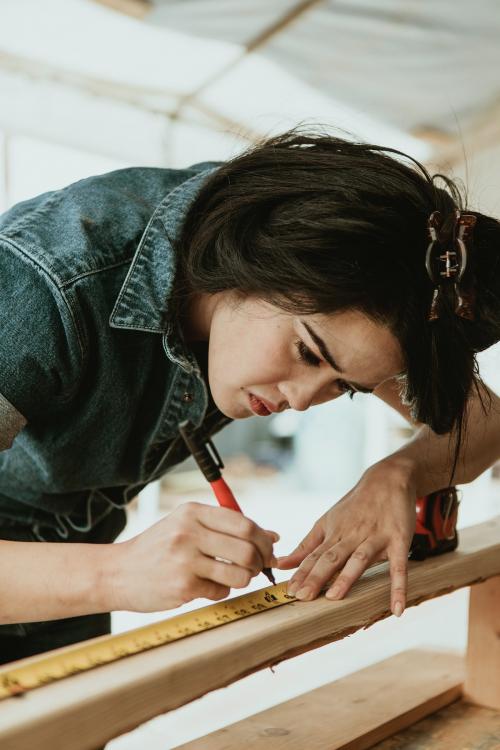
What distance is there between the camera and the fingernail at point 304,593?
89cm

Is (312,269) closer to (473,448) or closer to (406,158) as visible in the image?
(406,158)

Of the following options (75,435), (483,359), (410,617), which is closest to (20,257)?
(75,435)

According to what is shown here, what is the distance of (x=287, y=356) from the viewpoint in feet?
3.16

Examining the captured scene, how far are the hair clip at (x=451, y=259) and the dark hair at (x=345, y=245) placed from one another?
0.01 m

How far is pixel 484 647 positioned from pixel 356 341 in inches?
25.9

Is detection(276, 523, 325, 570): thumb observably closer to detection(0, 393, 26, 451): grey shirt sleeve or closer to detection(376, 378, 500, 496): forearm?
detection(376, 378, 500, 496): forearm

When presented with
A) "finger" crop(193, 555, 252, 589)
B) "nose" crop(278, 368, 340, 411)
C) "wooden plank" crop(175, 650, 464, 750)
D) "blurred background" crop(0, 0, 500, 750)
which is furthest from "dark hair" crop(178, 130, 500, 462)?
"blurred background" crop(0, 0, 500, 750)

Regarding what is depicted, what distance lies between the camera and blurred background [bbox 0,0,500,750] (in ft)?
9.05

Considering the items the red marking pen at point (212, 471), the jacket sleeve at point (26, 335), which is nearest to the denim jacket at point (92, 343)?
the jacket sleeve at point (26, 335)

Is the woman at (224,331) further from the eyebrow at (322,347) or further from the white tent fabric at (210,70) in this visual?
the white tent fabric at (210,70)

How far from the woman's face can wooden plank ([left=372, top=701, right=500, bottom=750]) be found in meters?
0.52

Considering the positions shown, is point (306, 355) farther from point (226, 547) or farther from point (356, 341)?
point (226, 547)

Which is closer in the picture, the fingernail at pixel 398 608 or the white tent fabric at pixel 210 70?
the fingernail at pixel 398 608

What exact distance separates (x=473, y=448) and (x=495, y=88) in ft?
11.1
